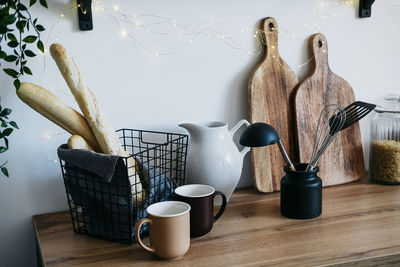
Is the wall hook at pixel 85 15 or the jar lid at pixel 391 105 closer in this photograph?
the wall hook at pixel 85 15

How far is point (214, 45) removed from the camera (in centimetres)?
118

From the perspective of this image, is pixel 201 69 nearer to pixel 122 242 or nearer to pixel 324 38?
pixel 324 38

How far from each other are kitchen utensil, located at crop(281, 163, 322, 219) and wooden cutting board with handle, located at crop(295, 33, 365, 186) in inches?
8.6

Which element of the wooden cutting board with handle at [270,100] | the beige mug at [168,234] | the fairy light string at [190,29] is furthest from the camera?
the wooden cutting board with handle at [270,100]

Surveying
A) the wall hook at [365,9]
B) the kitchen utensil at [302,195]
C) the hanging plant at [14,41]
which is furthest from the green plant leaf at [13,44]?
the wall hook at [365,9]

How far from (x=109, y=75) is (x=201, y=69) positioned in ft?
0.81

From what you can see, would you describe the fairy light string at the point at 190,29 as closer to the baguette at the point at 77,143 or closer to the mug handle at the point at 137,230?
the baguette at the point at 77,143

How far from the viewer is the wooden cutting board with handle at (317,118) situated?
1241 millimetres

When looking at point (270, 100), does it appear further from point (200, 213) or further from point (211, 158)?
point (200, 213)

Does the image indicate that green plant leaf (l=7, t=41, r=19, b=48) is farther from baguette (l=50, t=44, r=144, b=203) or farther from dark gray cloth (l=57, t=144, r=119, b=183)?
dark gray cloth (l=57, t=144, r=119, b=183)

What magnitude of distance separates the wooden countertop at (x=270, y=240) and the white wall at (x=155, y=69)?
0.35 ft

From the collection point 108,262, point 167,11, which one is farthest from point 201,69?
A: point 108,262

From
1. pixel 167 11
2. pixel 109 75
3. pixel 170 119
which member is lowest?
pixel 170 119

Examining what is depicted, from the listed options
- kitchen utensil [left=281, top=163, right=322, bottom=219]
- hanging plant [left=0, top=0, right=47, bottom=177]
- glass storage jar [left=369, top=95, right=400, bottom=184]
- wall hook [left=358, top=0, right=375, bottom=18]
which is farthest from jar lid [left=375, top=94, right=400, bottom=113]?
hanging plant [left=0, top=0, right=47, bottom=177]
